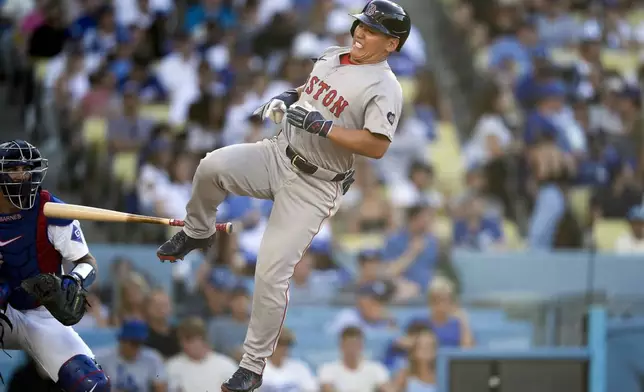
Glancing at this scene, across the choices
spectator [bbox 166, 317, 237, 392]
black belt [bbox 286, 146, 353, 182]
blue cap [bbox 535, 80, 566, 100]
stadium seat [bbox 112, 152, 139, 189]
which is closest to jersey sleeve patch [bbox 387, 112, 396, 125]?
black belt [bbox 286, 146, 353, 182]

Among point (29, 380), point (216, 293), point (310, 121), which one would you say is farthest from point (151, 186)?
point (310, 121)

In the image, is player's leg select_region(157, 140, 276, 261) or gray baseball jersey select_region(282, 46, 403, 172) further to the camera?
player's leg select_region(157, 140, 276, 261)

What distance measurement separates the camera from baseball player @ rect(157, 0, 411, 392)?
Answer: 230 inches

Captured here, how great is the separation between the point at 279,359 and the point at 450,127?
3980 mm

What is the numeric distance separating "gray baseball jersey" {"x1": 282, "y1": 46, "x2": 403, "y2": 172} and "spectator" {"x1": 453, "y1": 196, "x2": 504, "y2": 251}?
5.10m

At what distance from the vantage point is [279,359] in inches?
368

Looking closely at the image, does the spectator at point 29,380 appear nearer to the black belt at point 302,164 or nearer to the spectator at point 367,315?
the black belt at point 302,164

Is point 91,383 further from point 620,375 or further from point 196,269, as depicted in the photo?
point 620,375

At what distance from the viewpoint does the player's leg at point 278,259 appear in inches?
234

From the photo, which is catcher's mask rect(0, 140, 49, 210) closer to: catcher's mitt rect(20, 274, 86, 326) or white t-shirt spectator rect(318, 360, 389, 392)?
catcher's mitt rect(20, 274, 86, 326)

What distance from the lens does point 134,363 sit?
350 inches

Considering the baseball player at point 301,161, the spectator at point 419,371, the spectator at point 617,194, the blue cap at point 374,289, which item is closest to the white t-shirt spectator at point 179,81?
the blue cap at point 374,289

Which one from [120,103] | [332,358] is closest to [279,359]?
[332,358]

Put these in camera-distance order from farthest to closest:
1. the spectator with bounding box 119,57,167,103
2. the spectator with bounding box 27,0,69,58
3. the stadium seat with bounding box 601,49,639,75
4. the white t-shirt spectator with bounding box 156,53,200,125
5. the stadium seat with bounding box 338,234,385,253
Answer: the stadium seat with bounding box 601,49,639,75 → the spectator with bounding box 27,0,69,58 → the spectator with bounding box 119,57,167,103 → the white t-shirt spectator with bounding box 156,53,200,125 → the stadium seat with bounding box 338,234,385,253
